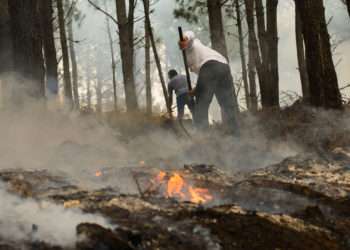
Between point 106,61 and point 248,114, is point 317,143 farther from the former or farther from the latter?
point 106,61

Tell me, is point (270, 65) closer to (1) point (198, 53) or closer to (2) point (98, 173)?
(1) point (198, 53)

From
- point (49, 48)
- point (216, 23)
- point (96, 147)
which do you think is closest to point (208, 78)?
point (96, 147)

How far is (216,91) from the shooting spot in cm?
833

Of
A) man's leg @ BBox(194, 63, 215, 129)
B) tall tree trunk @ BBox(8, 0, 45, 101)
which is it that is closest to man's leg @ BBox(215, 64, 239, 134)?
man's leg @ BBox(194, 63, 215, 129)

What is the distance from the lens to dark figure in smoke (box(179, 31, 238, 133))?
812cm

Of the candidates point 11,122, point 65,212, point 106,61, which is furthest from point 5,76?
point 106,61

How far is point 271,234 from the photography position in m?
3.33

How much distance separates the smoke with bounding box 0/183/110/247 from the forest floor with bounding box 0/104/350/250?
20mm

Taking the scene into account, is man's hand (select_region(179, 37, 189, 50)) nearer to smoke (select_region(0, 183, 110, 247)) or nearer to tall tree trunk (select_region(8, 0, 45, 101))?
tall tree trunk (select_region(8, 0, 45, 101))

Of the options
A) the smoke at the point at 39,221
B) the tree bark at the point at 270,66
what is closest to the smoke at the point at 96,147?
the smoke at the point at 39,221

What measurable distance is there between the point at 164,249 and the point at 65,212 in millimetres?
871

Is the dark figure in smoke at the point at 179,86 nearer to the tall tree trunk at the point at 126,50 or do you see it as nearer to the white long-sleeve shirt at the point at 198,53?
the tall tree trunk at the point at 126,50

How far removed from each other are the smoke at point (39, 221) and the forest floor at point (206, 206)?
0.02 m

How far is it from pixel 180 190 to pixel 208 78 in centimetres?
371
